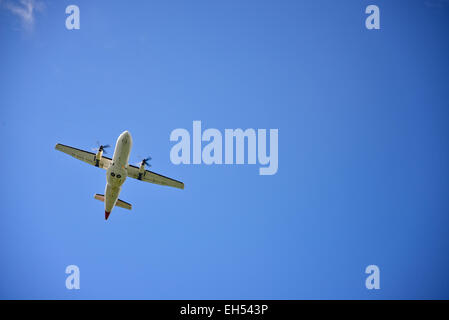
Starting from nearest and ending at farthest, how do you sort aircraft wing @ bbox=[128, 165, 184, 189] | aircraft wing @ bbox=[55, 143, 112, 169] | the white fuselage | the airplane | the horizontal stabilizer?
the white fuselage → the airplane → aircraft wing @ bbox=[55, 143, 112, 169] → aircraft wing @ bbox=[128, 165, 184, 189] → the horizontal stabilizer

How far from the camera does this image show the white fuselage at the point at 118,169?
2366 centimetres

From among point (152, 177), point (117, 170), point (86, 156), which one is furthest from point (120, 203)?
point (117, 170)

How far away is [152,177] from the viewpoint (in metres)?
28.8

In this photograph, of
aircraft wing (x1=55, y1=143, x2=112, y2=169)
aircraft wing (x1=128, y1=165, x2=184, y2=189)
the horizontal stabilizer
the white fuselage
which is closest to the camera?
the white fuselage

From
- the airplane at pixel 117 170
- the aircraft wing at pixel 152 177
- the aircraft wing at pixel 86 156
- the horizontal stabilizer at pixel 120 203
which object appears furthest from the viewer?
the horizontal stabilizer at pixel 120 203

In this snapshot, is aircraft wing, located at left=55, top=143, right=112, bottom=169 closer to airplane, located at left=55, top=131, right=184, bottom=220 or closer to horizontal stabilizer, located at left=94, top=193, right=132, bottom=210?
airplane, located at left=55, top=131, right=184, bottom=220

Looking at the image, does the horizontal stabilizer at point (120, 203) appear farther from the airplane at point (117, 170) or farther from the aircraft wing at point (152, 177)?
the aircraft wing at point (152, 177)

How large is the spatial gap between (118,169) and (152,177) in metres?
4.19

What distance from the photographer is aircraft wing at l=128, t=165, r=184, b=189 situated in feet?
92.0

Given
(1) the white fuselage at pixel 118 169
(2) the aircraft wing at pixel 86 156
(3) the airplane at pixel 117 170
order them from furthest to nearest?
1. (2) the aircraft wing at pixel 86 156
2. (3) the airplane at pixel 117 170
3. (1) the white fuselage at pixel 118 169

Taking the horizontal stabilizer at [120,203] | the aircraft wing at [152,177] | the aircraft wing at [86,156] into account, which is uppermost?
the aircraft wing at [86,156]

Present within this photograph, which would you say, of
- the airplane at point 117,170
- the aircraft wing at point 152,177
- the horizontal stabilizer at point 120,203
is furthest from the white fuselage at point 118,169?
the horizontal stabilizer at point 120,203

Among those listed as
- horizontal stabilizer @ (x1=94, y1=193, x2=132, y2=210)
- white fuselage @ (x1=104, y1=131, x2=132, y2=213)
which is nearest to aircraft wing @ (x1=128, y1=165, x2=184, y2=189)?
white fuselage @ (x1=104, y1=131, x2=132, y2=213)
